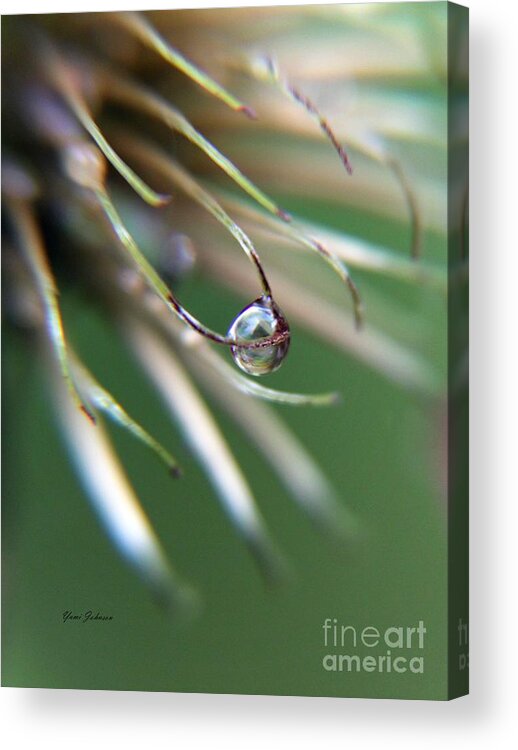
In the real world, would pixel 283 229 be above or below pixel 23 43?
below

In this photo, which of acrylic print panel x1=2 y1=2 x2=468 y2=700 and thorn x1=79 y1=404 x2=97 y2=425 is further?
thorn x1=79 y1=404 x2=97 y2=425

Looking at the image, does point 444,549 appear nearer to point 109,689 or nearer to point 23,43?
point 109,689

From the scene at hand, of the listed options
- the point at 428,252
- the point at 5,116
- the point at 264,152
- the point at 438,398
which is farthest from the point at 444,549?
the point at 5,116
